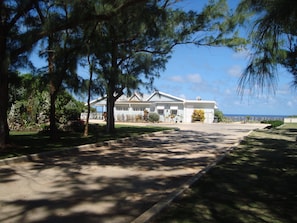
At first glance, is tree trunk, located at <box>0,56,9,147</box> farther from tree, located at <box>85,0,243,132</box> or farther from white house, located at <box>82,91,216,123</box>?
white house, located at <box>82,91,216,123</box>

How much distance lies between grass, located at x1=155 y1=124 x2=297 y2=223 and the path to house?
1.96ft

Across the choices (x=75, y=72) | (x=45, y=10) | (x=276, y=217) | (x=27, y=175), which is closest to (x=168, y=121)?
(x=75, y=72)

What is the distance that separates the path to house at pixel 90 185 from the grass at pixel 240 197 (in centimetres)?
60

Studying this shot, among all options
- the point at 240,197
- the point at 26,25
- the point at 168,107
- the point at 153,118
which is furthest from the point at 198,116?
the point at 240,197

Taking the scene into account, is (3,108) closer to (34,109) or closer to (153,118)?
(34,109)

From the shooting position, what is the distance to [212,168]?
8.95 meters

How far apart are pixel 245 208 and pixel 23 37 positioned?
8404 millimetres

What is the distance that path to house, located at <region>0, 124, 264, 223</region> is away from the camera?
5125 millimetres

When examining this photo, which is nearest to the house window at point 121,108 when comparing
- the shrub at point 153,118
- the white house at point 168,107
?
the white house at point 168,107

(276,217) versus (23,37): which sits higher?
(23,37)

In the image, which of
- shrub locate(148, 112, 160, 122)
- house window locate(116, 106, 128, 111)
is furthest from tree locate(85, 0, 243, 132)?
house window locate(116, 106, 128, 111)

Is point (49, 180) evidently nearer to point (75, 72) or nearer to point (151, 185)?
point (151, 185)

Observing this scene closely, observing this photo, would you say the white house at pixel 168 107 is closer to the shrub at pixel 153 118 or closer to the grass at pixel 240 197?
the shrub at pixel 153 118

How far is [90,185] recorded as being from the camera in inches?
276
